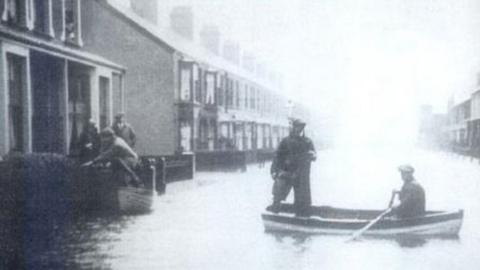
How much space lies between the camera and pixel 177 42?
1227 inches

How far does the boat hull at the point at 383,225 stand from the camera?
10086 mm

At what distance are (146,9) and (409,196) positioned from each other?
2460 cm

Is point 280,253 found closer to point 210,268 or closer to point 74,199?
point 210,268

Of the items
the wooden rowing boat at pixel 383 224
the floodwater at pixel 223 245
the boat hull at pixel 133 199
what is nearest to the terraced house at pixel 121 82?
the boat hull at pixel 133 199

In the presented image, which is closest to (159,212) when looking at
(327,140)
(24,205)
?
(24,205)

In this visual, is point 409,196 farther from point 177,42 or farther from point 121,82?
point 177,42

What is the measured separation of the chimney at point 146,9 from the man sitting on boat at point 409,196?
78.8 feet

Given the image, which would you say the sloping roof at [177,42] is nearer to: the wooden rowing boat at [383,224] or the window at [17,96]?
the window at [17,96]

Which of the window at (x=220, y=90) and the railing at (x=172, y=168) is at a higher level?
the window at (x=220, y=90)

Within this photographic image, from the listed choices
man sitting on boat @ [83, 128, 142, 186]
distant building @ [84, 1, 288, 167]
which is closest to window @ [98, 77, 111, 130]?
distant building @ [84, 1, 288, 167]

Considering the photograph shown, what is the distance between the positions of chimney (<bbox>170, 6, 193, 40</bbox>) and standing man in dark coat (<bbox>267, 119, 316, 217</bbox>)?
25.8 meters

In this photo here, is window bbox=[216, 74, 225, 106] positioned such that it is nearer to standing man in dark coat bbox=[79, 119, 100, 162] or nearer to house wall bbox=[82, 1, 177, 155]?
house wall bbox=[82, 1, 177, 155]

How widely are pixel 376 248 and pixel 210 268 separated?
2.77 meters

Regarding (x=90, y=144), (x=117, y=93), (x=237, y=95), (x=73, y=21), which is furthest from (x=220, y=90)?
(x=90, y=144)
